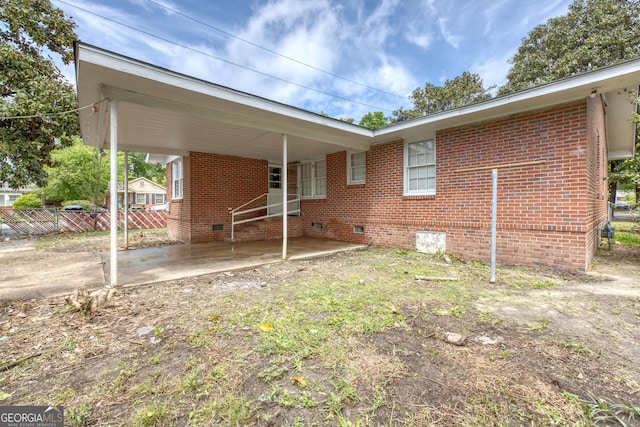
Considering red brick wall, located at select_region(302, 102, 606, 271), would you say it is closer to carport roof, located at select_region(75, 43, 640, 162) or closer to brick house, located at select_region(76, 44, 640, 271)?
brick house, located at select_region(76, 44, 640, 271)

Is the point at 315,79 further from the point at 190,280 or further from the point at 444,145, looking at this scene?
the point at 190,280

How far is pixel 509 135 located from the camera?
18.1 feet

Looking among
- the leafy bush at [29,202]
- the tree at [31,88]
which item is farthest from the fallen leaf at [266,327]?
the leafy bush at [29,202]

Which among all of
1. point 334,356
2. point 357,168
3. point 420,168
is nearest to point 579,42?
point 420,168

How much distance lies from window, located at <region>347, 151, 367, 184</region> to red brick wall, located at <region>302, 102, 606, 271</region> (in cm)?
49

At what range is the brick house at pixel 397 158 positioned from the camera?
4.52 m

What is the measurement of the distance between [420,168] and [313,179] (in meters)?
4.28

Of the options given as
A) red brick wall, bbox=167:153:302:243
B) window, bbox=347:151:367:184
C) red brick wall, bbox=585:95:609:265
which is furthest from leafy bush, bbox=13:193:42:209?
red brick wall, bbox=585:95:609:265

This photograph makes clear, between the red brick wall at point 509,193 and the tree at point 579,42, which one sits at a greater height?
the tree at point 579,42

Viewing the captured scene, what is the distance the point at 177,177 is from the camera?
33.2 feet

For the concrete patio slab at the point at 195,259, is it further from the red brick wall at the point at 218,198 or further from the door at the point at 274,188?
the door at the point at 274,188

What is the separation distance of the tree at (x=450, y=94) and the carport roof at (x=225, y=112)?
14364 mm

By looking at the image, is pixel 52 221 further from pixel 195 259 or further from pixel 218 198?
pixel 195 259

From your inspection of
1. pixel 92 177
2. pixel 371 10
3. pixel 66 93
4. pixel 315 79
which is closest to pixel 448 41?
pixel 371 10
